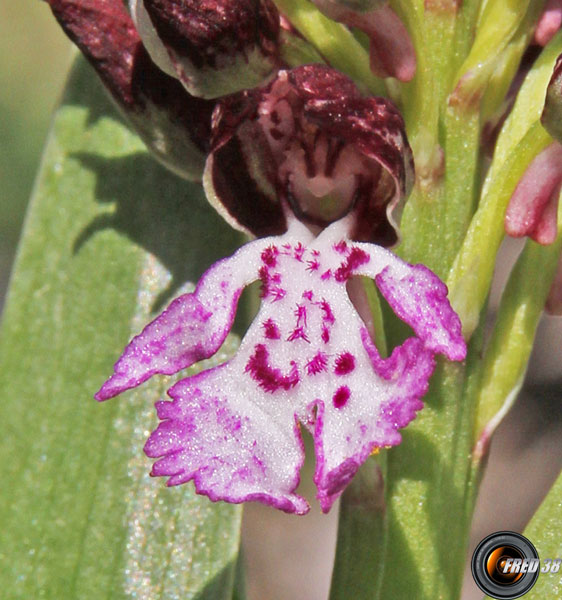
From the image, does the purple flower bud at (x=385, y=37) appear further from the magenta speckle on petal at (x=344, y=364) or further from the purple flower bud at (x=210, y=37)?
the magenta speckle on petal at (x=344, y=364)

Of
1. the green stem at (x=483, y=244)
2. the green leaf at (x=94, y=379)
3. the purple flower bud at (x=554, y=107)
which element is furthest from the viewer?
the green leaf at (x=94, y=379)

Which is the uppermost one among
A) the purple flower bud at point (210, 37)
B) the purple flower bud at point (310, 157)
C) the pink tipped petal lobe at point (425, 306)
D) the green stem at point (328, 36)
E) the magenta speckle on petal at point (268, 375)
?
the green stem at point (328, 36)

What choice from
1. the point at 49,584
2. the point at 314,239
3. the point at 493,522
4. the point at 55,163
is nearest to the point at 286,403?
the point at 314,239

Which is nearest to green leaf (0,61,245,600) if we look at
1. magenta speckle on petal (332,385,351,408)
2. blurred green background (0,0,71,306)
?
magenta speckle on petal (332,385,351,408)

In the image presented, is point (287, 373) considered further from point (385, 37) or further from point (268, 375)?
point (385, 37)

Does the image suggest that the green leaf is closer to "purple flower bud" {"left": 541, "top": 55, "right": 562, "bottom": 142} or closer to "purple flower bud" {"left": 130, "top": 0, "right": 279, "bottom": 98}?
"purple flower bud" {"left": 130, "top": 0, "right": 279, "bottom": 98}

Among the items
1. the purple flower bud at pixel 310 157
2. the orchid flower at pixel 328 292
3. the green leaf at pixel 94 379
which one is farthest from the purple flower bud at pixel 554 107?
the green leaf at pixel 94 379

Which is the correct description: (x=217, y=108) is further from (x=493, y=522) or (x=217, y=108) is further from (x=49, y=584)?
(x=493, y=522)
